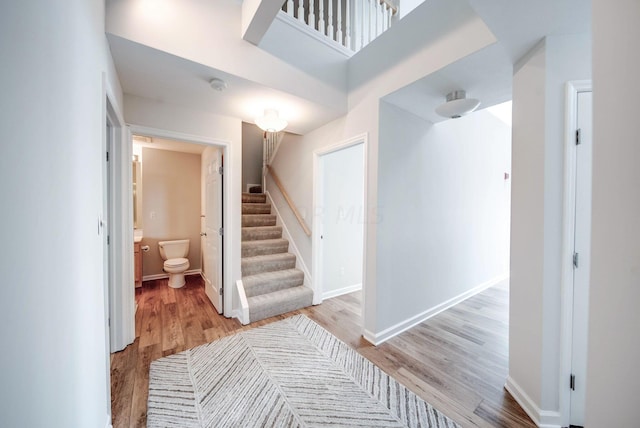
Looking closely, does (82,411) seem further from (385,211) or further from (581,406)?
(581,406)

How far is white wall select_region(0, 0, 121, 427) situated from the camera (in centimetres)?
52

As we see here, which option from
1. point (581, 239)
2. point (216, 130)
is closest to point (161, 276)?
point (216, 130)

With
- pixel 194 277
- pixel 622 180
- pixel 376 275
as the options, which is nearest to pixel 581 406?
pixel 376 275

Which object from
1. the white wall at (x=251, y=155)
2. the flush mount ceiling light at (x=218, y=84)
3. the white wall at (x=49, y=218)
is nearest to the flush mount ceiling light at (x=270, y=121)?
the flush mount ceiling light at (x=218, y=84)

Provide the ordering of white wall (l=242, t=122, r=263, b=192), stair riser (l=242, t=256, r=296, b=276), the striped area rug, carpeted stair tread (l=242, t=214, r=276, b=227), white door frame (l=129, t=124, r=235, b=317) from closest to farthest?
1. the striped area rug
2. white door frame (l=129, t=124, r=235, b=317)
3. stair riser (l=242, t=256, r=296, b=276)
4. carpeted stair tread (l=242, t=214, r=276, b=227)
5. white wall (l=242, t=122, r=263, b=192)

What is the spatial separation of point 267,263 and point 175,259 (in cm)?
161

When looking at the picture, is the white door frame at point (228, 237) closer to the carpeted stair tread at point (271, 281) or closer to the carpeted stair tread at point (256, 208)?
the carpeted stair tread at point (271, 281)

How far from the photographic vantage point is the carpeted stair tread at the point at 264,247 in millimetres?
3285

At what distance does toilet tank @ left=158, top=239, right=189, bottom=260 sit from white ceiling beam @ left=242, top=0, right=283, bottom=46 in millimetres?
3277

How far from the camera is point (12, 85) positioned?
54cm

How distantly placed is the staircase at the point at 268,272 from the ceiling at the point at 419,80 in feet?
5.47

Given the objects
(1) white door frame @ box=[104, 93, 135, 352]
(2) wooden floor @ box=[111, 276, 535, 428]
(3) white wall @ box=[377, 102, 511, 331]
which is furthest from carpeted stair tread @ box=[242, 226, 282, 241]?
(3) white wall @ box=[377, 102, 511, 331]

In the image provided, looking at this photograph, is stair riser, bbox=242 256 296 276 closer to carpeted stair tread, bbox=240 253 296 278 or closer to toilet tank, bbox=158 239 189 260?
carpeted stair tread, bbox=240 253 296 278

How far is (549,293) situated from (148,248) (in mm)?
4871
